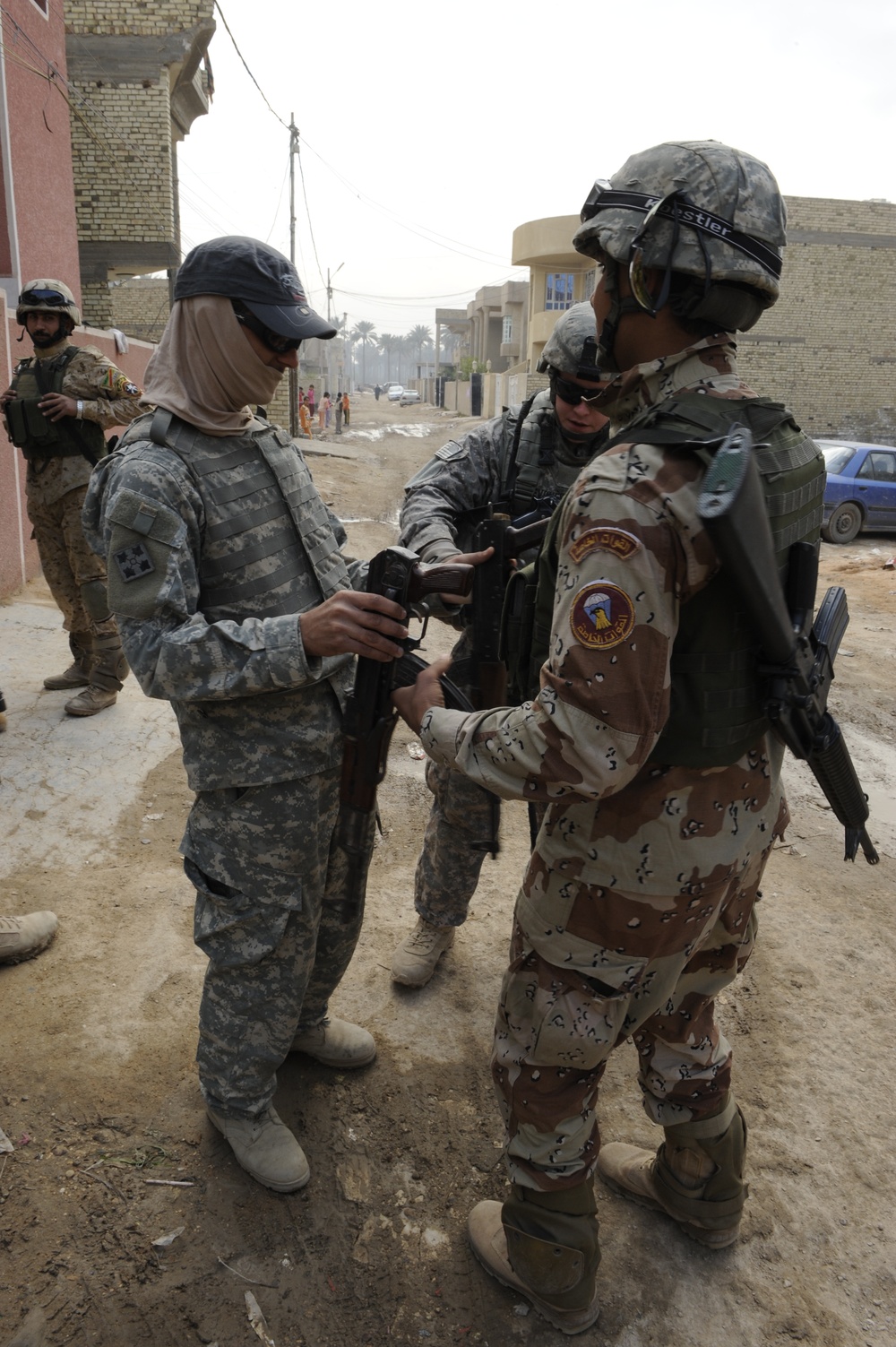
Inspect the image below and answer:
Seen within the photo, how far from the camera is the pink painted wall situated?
8.45m

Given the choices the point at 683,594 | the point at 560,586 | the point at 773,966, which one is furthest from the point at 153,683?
the point at 773,966

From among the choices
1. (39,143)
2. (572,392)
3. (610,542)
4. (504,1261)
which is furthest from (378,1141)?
A: (39,143)

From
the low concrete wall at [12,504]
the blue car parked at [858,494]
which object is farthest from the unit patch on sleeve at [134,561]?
the blue car parked at [858,494]

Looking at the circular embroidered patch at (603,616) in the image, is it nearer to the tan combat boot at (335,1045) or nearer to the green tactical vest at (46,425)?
the tan combat boot at (335,1045)

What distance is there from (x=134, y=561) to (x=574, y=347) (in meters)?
1.50

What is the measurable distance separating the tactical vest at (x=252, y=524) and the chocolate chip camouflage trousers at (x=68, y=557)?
3.15 m

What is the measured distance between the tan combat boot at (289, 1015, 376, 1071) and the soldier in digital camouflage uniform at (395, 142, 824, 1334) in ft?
2.31

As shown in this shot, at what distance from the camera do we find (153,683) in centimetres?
176

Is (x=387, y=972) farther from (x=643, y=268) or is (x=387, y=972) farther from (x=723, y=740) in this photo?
(x=643, y=268)

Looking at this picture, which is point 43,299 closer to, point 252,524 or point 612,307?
point 252,524

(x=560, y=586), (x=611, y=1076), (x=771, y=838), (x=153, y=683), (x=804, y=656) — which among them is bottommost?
(x=611, y=1076)

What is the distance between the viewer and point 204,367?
1850mm

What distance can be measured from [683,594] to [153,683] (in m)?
1.03

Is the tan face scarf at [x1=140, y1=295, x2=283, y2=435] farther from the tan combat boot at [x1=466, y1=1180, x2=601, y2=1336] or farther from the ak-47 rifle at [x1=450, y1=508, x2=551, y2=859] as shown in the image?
the tan combat boot at [x1=466, y1=1180, x2=601, y2=1336]
